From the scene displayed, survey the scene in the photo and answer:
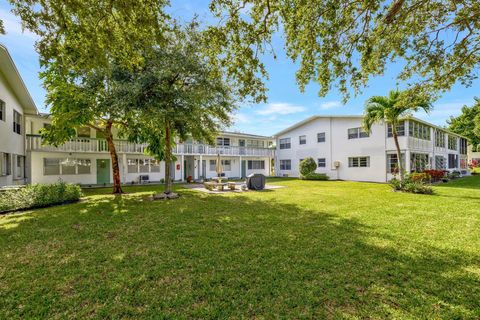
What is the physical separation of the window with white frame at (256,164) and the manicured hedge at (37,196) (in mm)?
21700

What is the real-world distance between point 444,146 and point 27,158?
135 feet

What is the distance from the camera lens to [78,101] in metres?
10.4

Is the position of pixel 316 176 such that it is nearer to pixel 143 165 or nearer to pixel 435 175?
pixel 435 175

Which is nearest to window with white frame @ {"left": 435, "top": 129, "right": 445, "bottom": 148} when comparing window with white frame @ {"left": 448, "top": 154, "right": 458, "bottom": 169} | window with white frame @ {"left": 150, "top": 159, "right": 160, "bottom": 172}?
window with white frame @ {"left": 448, "top": 154, "right": 458, "bottom": 169}

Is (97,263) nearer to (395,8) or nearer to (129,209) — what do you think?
(129,209)

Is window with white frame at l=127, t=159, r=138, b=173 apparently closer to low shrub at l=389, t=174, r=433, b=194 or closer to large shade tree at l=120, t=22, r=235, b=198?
large shade tree at l=120, t=22, r=235, b=198

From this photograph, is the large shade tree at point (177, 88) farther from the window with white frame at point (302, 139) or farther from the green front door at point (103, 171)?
the window with white frame at point (302, 139)

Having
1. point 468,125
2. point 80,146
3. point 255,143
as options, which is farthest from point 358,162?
point 468,125

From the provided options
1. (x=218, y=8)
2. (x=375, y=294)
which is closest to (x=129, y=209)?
(x=218, y=8)

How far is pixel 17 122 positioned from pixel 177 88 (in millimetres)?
11850

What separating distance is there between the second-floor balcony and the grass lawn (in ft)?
33.9

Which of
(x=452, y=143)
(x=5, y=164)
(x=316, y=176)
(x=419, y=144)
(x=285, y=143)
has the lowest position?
(x=316, y=176)

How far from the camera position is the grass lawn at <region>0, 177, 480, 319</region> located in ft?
10.2

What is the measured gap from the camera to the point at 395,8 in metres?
5.82
